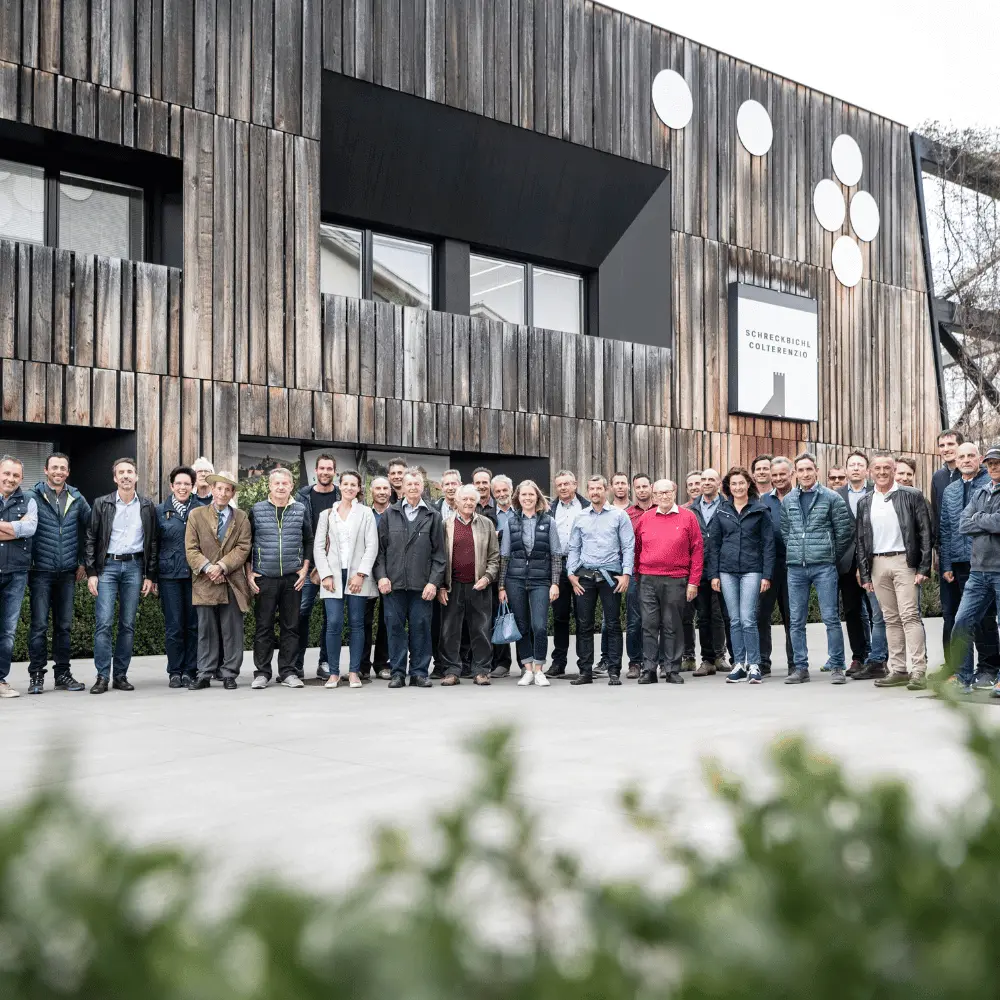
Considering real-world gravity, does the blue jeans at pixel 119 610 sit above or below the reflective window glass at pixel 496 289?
below

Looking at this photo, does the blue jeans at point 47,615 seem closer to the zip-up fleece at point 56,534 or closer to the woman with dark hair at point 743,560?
the zip-up fleece at point 56,534

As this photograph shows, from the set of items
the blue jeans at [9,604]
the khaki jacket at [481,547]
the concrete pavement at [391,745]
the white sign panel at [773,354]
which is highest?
the white sign panel at [773,354]

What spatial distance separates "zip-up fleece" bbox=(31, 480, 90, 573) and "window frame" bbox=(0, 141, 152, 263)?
4.54 meters

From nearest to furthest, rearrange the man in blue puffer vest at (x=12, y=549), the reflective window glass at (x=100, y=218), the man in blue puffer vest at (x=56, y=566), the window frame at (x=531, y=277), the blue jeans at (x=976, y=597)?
the blue jeans at (x=976, y=597), the man in blue puffer vest at (x=12, y=549), the man in blue puffer vest at (x=56, y=566), the reflective window glass at (x=100, y=218), the window frame at (x=531, y=277)

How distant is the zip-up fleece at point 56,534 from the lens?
9.01 metres

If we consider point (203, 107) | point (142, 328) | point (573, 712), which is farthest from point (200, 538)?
point (203, 107)

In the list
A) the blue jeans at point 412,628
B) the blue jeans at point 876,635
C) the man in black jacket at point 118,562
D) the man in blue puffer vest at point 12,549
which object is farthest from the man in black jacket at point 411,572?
the blue jeans at point 876,635

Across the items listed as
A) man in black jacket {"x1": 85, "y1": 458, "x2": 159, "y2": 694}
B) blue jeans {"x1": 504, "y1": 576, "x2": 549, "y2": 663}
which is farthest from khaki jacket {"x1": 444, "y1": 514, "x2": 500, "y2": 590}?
man in black jacket {"x1": 85, "y1": 458, "x2": 159, "y2": 694}

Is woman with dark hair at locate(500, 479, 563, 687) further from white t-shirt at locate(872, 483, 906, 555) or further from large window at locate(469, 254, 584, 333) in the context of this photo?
large window at locate(469, 254, 584, 333)

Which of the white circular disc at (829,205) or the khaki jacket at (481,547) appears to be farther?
the white circular disc at (829,205)

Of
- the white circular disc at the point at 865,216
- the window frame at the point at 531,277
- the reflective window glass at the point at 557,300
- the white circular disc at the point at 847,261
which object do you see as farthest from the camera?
the white circular disc at the point at 865,216

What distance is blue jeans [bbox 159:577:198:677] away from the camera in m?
9.68

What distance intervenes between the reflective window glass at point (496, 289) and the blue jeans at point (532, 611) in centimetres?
788

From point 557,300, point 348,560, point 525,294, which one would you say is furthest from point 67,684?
point 557,300
